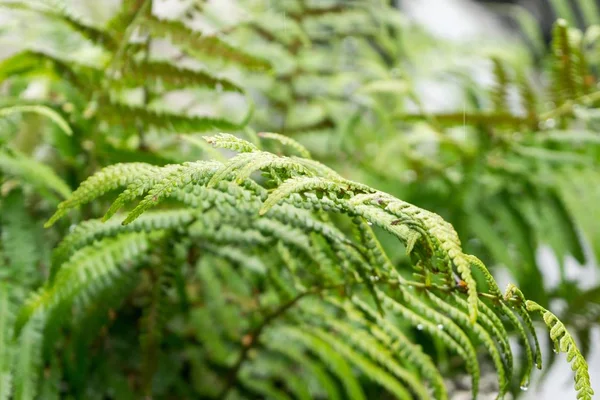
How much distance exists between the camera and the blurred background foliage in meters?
0.84

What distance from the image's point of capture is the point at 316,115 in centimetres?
139

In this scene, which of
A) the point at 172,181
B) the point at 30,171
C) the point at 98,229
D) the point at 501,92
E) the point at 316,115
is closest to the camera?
the point at 172,181

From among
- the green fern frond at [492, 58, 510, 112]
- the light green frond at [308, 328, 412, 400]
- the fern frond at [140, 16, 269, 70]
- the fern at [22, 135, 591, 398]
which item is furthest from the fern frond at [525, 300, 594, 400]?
the green fern frond at [492, 58, 510, 112]

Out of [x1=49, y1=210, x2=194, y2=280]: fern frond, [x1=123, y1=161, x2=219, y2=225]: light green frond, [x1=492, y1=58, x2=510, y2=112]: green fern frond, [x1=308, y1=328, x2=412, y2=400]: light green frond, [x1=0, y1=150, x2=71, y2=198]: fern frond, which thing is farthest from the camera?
[x1=492, y1=58, x2=510, y2=112]: green fern frond

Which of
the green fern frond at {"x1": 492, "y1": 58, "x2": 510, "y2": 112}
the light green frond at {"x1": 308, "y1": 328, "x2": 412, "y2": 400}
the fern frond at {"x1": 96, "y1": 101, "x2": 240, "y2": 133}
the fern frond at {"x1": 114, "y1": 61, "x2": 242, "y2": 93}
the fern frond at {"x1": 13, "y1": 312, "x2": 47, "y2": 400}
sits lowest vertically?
the light green frond at {"x1": 308, "y1": 328, "x2": 412, "y2": 400}

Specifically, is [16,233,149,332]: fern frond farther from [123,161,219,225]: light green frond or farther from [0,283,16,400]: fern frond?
[123,161,219,225]: light green frond

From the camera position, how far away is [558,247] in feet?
3.80

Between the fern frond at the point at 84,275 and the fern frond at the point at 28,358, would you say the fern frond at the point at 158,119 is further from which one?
the fern frond at the point at 28,358

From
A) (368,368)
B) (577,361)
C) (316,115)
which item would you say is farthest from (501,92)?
(577,361)

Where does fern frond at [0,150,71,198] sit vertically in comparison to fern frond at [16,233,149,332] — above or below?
above

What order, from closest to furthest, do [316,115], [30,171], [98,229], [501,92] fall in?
[98,229] → [30,171] → [501,92] → [316,115]

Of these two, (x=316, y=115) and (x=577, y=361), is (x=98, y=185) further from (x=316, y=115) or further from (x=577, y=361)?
(x=316, y=115)

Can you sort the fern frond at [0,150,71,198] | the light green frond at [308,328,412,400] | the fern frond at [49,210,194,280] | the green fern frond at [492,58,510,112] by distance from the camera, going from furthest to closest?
the green fern frond at [492,58,510,112] → the light green frond at [308,328,412,400] → the fern frond at [0,150,71,198] → the fern frond at [49,210,194,280]

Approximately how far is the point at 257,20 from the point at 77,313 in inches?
33.5
